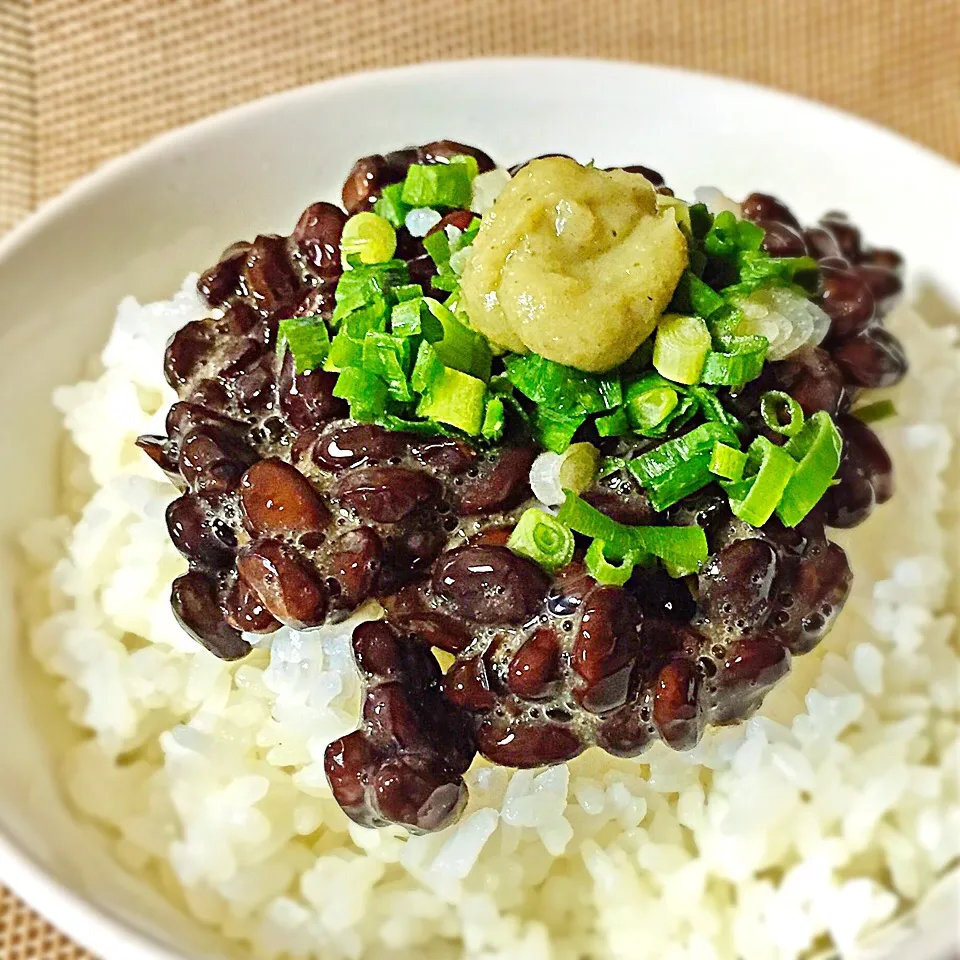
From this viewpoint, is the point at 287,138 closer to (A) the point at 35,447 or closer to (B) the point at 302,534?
(A) the point at 35,447

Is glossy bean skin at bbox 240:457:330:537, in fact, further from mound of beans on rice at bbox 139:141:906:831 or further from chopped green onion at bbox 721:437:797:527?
chopped green onion at bbox 721:437:797:527

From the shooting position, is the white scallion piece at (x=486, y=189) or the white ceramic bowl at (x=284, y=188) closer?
the white scallion piece at (x=486, y=189)

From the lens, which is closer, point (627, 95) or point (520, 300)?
point (520, 300)

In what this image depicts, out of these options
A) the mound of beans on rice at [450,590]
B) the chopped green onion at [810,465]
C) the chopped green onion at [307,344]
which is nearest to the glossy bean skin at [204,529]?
the mound of beans on rice at [450,590]

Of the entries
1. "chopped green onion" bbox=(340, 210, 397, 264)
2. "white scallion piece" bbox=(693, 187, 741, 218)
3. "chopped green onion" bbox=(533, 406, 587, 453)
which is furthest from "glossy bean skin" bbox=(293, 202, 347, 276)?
"white scallion piece" bbox=(693, 187, 741, 218)

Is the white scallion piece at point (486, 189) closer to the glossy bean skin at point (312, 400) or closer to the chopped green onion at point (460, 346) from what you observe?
the chopped green onion at point (460, 346)

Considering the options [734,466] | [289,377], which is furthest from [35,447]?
[734,466]
